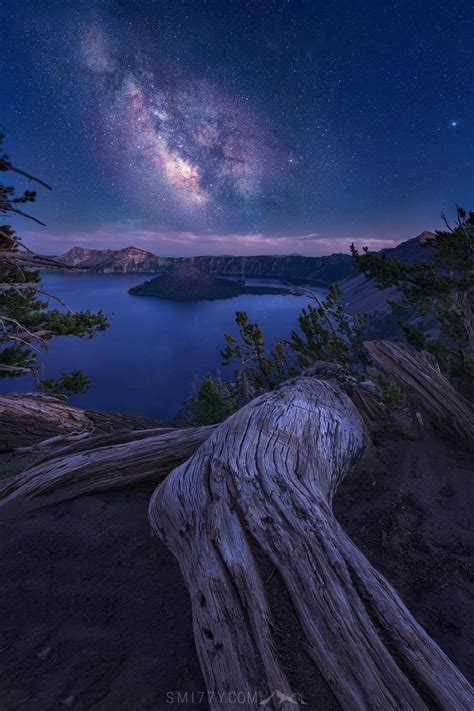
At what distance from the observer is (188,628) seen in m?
2.09

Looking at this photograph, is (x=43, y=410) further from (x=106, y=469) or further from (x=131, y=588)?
(x=131, y=588)

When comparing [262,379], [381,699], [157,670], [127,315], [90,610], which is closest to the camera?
[381,699]

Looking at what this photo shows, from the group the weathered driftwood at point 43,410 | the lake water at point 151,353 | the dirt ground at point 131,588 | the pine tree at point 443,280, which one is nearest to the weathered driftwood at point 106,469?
the dirt ground at point 131,588

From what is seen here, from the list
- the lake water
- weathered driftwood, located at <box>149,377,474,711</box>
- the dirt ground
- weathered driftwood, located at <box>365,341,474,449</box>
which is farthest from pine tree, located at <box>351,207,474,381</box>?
the lake water

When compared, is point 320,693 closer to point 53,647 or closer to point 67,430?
point 53,647

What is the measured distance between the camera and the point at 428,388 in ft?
19.5

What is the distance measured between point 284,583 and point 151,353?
119m

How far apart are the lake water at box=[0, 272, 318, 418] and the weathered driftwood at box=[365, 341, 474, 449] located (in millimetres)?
59980

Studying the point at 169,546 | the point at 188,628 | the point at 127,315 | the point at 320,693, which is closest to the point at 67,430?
the point at 169,546

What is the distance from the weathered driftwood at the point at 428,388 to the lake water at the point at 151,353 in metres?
60.0

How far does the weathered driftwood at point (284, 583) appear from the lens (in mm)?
1537

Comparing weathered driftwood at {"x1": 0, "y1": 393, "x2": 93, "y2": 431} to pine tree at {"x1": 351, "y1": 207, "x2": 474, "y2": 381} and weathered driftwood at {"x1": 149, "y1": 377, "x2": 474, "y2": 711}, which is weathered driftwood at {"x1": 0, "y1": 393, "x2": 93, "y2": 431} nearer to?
weathered driftwood at {"x1": 149, "y1": 377, "x2": 474, "y2": 711}

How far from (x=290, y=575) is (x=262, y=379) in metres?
13.5

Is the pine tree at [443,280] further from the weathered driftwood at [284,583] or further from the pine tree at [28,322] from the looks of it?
the pine tree at [28,322]
